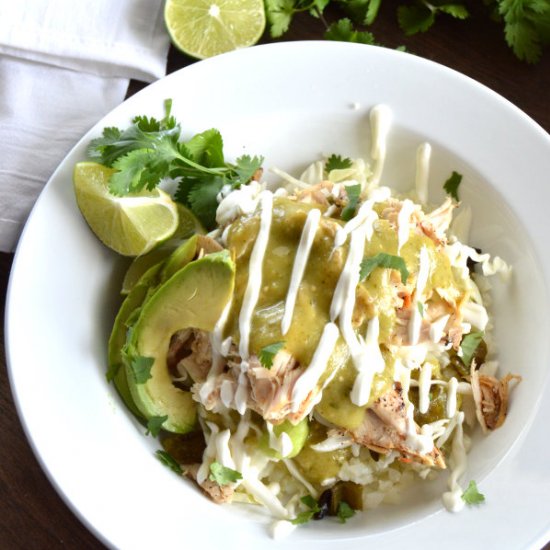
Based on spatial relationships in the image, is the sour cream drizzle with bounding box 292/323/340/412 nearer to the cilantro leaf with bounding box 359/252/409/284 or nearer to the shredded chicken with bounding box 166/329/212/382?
the cilantro leaf with bounding box 359/252/409/284

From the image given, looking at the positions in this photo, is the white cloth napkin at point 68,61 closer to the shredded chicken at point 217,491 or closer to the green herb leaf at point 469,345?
the shredded chicken at point 217,491

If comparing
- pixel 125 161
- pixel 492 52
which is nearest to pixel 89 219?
pixel 125 161

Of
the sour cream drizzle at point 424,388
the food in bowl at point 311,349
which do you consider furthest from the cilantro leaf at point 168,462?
the sour cream drizzle at point 424,388

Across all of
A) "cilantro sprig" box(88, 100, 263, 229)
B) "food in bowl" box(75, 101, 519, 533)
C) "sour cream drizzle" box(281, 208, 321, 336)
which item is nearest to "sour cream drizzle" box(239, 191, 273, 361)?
"food in bowl" box(75, 101, 519, 533)

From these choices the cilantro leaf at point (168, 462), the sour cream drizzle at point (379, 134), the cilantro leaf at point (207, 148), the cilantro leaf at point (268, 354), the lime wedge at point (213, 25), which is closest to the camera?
the cilantro leaf at point (268, 354)

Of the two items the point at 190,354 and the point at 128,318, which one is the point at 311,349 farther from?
the point at 128,318
